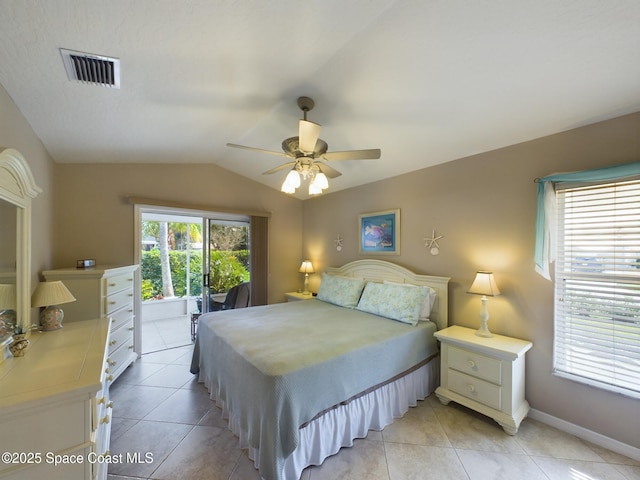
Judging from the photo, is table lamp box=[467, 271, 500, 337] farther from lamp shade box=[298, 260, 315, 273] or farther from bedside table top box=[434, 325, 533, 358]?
lamp shade box=[298, 260, 315, 273]

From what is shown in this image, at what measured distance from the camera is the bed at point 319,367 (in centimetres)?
158

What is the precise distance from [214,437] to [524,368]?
8.72 feet

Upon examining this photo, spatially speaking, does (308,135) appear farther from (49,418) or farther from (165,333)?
(165,333)

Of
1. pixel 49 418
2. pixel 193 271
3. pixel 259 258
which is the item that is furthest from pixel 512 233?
pixel 193 271

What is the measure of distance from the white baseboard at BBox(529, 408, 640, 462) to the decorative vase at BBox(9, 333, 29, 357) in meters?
3.63

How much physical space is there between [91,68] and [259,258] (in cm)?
323

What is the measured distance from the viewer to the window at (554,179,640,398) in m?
1.84

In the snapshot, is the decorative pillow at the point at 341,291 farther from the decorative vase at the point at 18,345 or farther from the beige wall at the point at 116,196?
the decorative vase at the point at 18,345

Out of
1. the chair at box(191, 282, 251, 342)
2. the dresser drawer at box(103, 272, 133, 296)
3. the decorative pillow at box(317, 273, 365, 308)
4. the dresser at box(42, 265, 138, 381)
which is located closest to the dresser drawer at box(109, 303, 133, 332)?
the dresser at box(42, 265, 138, 381)

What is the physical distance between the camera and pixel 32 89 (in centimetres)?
169

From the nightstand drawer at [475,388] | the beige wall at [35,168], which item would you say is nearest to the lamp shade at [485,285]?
the nightstand drawer at [475,388]

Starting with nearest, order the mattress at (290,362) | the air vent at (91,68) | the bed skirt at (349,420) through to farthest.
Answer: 1. the air vent at (91,68)
2. the mattress at (290,362)
3. the bed skirt at (349,420)

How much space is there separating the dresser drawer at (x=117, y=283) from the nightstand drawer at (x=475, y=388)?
134 inches

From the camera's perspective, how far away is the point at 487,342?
2.25m
